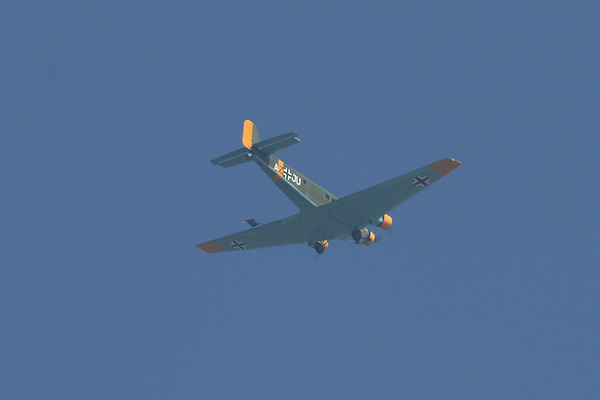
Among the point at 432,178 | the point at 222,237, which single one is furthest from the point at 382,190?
the point at 222,237

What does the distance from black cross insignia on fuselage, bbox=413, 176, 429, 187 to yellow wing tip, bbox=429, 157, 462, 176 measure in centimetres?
94

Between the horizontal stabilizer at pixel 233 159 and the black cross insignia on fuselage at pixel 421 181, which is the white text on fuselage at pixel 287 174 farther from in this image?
the black cross insignia on fuselage at pixel 421 181

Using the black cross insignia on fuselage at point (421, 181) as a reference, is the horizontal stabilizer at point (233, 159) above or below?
above

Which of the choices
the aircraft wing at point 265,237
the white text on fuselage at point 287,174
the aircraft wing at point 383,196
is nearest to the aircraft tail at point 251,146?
the white text on fuselage at point 287,174

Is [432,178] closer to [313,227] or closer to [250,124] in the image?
[313,227]

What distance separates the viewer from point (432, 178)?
35281 millimetres

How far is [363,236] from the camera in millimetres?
A: 39969

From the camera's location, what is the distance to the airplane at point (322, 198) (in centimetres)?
3584

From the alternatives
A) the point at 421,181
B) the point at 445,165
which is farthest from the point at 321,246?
the point at 445,165

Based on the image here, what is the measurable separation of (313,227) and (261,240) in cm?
499

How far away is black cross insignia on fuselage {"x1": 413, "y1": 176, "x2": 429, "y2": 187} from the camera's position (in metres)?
35.5

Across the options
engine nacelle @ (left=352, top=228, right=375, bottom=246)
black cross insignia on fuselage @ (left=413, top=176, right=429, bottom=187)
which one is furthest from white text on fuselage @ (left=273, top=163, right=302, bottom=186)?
black cross insignia on fuselage @ (left=413, top=176, right=429, bottom=187)

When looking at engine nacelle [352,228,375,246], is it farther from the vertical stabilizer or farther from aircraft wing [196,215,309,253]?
the vertical stabilizer

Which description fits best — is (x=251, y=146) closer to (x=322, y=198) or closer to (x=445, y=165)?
(x=322, y=198)
